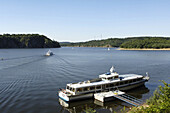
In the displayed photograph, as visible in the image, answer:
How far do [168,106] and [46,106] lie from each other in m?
21.5

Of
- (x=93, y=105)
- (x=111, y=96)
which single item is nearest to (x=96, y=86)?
(x=111, y=96)

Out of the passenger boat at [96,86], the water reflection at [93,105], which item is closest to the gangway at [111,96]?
the water reflection at [93,105]

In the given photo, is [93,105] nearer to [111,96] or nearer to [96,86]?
[111,96]

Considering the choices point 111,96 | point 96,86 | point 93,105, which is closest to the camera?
point 93,105

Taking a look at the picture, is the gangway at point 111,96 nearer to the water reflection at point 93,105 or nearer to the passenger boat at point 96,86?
the water reflection at point 93,105

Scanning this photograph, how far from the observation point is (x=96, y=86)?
1348 inches

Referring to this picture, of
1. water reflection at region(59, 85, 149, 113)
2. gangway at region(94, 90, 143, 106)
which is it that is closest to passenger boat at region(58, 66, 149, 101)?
water reflection at region(59, 85, 149, 113)

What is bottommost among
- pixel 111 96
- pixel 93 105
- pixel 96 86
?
pixel 93 105

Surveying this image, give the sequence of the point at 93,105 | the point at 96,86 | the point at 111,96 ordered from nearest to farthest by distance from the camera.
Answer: the point at 93,105 → the point at 111,96 → the point at 96,86

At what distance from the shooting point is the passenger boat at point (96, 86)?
31997 mm

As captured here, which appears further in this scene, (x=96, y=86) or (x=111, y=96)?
(x=96, y=86)

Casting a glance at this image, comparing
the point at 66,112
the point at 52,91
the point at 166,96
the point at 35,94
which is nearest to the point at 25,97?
the point at 35,94

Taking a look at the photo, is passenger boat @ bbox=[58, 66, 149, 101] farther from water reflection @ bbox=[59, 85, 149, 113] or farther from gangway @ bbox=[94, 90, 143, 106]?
gangway @ bbox=[94, 90, 143, 106]

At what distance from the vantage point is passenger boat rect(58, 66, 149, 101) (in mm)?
31997
